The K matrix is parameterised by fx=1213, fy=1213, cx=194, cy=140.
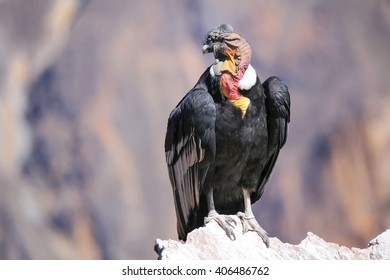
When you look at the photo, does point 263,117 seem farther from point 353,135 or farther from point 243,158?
point 353,135

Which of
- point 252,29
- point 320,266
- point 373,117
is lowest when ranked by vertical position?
point 320,266

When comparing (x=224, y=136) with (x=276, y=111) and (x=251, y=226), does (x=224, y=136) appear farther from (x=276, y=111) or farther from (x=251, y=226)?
(x=251, y=226)

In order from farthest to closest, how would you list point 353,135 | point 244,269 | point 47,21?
point 47,21
point 353,135
point 244,269

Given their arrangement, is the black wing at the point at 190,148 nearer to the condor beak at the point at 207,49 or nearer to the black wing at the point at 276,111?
the condor beak at the point at 207,49

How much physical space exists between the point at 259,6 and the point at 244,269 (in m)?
4.68

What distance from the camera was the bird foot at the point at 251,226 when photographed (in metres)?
8.05

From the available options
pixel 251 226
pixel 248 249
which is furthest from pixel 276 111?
pixel 248 249

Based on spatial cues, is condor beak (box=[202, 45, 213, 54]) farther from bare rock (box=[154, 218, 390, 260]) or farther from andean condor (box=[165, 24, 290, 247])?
bare rock (box=[154, 218, 390, 260])

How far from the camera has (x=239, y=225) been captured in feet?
26.7

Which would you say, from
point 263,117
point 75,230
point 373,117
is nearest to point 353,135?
point 373,117

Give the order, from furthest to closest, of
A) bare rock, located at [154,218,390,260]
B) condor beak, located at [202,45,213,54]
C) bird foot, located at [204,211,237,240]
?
condor beak, located at [202,45,213,54] → bird foot, located at [204,211,237,240] → bare rock, located at [154,218,390,260]

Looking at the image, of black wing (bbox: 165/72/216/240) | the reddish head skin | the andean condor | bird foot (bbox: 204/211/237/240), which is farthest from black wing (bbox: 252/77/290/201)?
bird foot (bbox: 204/211/237/240)

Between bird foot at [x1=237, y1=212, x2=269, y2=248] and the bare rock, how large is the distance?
28 mm

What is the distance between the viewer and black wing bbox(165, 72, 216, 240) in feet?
26.4
